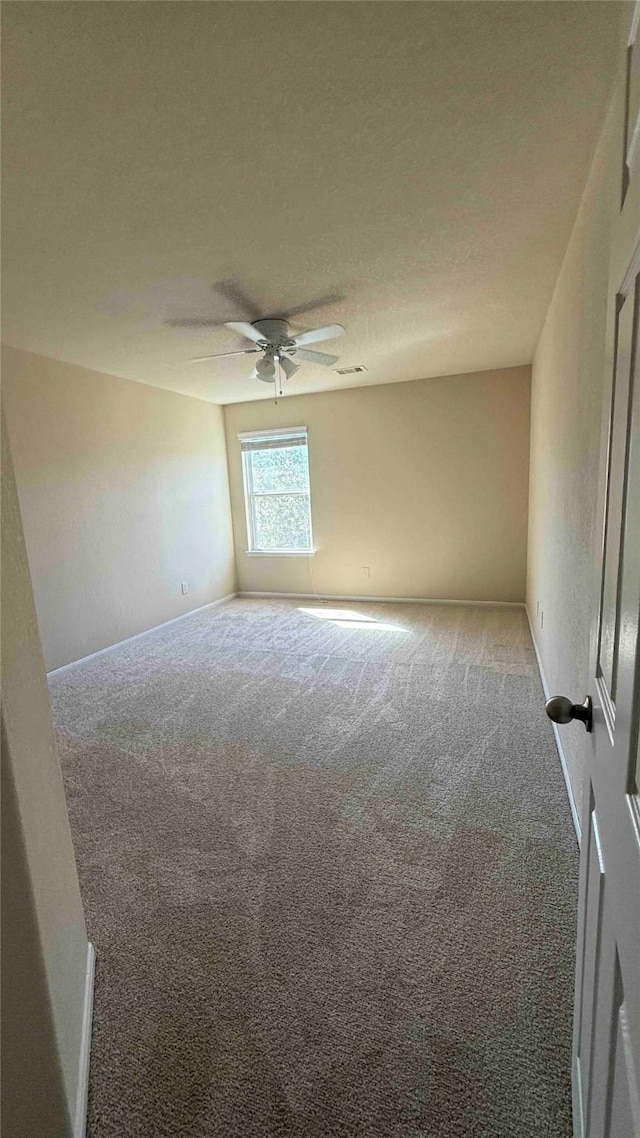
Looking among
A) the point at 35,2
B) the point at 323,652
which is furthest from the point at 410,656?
the point at 35,2

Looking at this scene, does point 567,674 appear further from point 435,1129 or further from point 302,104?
point 302,104

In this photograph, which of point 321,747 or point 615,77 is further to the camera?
point 321,747

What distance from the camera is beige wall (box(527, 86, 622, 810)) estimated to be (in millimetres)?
1495

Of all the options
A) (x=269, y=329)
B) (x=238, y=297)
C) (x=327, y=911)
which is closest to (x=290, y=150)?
(x=238, y=297)

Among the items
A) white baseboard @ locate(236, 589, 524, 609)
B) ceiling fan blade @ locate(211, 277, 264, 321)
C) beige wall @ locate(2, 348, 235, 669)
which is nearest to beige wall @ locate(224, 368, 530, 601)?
white baseboard @ locate(236, 589, 524, 609)

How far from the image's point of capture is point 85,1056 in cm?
110

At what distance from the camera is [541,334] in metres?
3.46

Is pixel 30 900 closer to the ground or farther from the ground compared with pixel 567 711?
closer to the ground

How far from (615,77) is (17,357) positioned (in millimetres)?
3602

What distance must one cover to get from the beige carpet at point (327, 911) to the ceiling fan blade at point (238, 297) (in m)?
2.42

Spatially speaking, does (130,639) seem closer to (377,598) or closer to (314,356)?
(377,598)

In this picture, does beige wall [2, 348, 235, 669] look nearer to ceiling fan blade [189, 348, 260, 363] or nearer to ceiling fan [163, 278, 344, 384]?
ceiling fan blade [189, 348, 260, 363]

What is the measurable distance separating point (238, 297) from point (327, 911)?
293 centimetres

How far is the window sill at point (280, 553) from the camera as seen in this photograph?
5.71 metres
